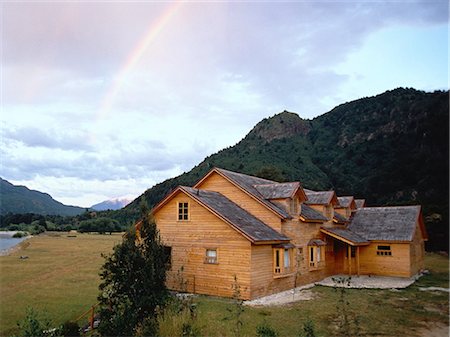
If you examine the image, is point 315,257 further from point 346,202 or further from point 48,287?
point 48,287

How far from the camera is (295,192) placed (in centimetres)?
2458

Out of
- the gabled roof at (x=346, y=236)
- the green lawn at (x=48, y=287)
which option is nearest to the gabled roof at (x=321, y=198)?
the gabled roof at (x=346, y=236)

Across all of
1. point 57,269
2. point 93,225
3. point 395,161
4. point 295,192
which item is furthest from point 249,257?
point 93,225

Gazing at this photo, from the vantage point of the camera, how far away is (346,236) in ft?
91.8

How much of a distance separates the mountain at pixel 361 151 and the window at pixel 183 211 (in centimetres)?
3494

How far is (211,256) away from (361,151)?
234 feet

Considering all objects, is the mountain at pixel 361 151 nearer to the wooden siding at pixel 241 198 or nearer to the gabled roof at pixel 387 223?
the gabled roof at pixel 387 223

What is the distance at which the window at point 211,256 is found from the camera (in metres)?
21.1

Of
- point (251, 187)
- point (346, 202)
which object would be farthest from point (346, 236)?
point (251, 187)

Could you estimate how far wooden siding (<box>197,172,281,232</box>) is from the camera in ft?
76.7

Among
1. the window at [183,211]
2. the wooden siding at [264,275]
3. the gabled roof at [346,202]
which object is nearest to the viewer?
the wooden siding at [264,275]

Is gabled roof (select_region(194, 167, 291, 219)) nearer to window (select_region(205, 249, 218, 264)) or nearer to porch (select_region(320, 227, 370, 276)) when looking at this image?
window (select_region(205, 249, 218, 264))

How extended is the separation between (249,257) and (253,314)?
142 inches

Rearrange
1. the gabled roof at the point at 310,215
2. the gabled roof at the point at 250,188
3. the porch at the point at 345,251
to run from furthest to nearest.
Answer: the porch at the point at 345,251 < the gabled roof at the point at 310,215 < the gabled roof at the point at 250,188
